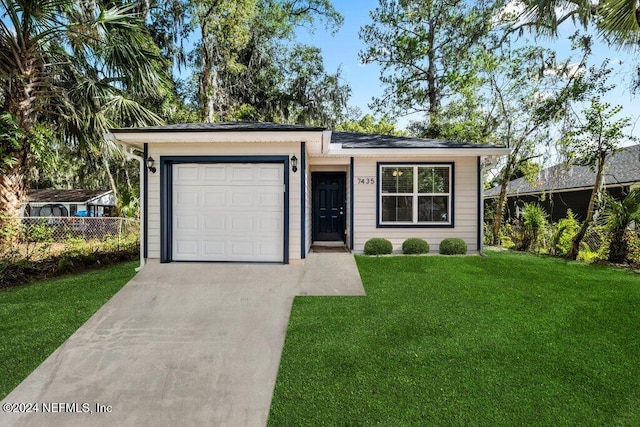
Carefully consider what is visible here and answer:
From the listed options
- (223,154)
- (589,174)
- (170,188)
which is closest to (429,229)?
(223,154)

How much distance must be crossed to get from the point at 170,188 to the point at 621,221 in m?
9.66

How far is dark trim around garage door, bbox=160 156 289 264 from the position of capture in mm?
6598

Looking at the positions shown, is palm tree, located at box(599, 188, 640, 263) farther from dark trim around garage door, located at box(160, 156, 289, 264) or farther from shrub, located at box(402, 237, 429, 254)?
dark trim around garage door, located at box(160, 156, 289, 264)

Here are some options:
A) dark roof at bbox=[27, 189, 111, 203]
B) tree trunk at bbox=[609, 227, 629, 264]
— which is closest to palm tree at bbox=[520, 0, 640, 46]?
tree trunk at bbox=[609, 227, 629, 264]

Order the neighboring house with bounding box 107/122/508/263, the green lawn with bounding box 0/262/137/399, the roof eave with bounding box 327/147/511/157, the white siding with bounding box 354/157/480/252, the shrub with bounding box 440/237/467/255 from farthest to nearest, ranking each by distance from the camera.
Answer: the white siding with bounding box 354/157/480/252, the shrub with bounding box 440/237/467/255, the roof eave with bounding box 327/147/511/157, the neighboring house with bounding box 107/122/508/263, the green lawn with bounding box 0/262/137/399

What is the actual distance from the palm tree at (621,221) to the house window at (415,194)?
3.39 metres

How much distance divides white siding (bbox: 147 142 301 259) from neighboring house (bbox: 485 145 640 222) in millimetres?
9346

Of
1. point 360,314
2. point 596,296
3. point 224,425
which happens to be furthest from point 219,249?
point 596,296

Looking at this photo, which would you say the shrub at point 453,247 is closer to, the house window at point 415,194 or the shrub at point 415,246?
the shrub at point 415,246

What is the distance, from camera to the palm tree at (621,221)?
286 inches

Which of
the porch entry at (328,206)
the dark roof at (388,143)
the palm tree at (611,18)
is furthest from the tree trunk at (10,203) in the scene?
the palm tree at (611,18)

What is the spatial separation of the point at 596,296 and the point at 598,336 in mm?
1626

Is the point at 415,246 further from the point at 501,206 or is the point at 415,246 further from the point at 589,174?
the point at 589,174

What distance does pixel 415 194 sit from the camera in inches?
328
